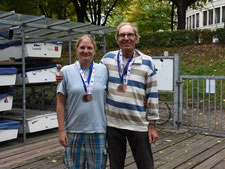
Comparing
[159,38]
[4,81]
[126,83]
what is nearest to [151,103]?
[126,83]

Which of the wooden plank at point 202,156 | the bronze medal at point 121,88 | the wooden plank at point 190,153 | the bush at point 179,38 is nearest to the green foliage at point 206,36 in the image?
the bush at point 179,38

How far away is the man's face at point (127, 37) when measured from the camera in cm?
281

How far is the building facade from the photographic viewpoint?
41.8 metres

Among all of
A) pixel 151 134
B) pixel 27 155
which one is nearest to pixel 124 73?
pixel 151 134

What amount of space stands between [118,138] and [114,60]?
31.2 inches

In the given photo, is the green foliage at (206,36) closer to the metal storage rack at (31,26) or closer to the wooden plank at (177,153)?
the metal storage rack at (31,26)

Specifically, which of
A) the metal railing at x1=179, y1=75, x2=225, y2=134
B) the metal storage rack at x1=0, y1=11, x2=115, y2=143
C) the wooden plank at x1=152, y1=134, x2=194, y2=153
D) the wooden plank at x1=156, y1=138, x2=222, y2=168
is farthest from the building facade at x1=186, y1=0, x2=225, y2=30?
the wooden plank at x1=156, y1=138, x2=222, y2=168

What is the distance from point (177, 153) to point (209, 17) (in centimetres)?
4409

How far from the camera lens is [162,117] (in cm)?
790

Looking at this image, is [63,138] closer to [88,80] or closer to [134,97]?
[88,80]

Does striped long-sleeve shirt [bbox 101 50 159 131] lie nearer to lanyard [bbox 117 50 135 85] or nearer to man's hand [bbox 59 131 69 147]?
lanyard [bbox 117 50 135 85]

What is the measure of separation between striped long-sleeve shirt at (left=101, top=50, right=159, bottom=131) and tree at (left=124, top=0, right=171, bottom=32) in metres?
28.1

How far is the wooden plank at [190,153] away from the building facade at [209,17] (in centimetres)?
3417

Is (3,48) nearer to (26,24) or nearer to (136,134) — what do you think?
(26,24)
